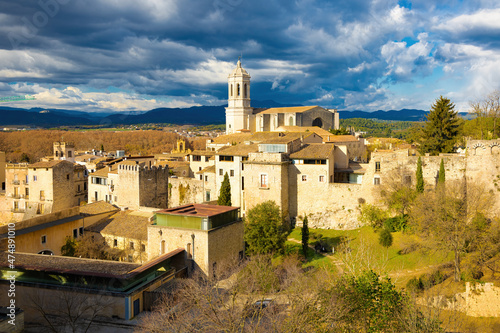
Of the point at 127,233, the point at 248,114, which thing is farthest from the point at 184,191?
the point at 248,114

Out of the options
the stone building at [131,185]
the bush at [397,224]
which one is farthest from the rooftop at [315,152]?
the stone building at [131,185]

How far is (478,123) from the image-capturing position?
141ft

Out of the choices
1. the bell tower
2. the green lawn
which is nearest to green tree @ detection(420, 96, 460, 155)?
the green lawn

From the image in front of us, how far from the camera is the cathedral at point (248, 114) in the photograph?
216 feet

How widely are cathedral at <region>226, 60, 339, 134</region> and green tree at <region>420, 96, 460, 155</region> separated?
98.4 ft

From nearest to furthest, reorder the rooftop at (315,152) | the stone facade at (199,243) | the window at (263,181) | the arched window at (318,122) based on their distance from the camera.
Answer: the stone facade at (199,243), the rooftop at (315,152), the window at (263,181), the arched window at (318,122)

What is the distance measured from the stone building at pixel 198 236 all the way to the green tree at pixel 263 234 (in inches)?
141

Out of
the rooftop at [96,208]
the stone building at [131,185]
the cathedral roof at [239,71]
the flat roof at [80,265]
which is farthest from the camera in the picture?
the cathedral roof at [239,71]

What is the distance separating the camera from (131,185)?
37281mm

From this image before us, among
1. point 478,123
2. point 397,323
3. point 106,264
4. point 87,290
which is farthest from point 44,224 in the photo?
point 478,123

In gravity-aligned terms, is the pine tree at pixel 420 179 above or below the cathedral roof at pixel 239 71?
below

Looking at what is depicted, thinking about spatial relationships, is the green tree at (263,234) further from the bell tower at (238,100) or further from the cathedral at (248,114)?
the bell tower at (238,100)

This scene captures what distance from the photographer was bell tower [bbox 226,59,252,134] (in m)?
73.9

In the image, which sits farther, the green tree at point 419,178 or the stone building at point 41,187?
the stone building at point 41,187
